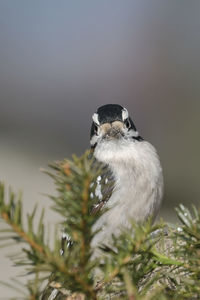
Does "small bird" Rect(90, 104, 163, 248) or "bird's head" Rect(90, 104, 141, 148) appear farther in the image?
"bird's head" Rect(90, 104, 141, 148)

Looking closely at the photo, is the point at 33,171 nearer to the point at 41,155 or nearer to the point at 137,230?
the point at 41,155

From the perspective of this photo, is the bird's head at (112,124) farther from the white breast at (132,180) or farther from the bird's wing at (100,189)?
the bird's wing at (100,189)

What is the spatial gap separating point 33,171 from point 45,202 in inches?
31.4

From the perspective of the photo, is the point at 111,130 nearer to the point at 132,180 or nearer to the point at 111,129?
the point at 111,129

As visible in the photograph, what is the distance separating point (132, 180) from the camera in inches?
110

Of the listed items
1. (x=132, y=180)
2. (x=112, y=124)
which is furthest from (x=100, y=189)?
(x=112, y=124)

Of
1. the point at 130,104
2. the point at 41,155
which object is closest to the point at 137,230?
the point at 41,155

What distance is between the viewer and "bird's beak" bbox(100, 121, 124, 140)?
2.92 m

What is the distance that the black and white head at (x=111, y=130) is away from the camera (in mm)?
2934

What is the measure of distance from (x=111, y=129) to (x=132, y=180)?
34cm

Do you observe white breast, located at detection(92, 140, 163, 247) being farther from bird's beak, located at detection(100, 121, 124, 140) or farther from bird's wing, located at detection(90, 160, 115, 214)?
bird's wing, located at detection(90, 160, 115, 214)

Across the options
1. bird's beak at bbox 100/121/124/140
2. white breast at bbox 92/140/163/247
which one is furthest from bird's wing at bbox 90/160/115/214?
bird's beak at bbox 100/121/124/140

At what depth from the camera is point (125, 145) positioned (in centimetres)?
300

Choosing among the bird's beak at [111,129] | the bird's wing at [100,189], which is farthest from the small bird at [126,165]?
the bird's wing at [100,189]
